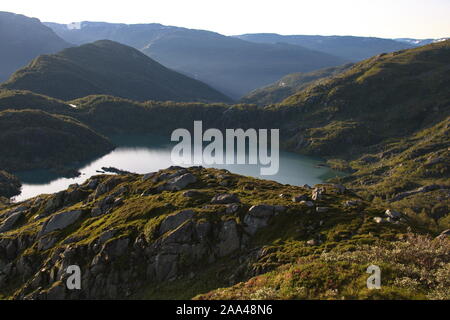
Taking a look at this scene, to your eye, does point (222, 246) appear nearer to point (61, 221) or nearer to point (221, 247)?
point (221, 247)

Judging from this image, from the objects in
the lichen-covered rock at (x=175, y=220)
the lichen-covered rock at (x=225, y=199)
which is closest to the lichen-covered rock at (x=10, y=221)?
the lichen-covered rock at (x=175, y=220)

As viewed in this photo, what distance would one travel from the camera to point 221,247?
174ft

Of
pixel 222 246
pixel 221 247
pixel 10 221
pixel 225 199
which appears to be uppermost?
pixel 225 199

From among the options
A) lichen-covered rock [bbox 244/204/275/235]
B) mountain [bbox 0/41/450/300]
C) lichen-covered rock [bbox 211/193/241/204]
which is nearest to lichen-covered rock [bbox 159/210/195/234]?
mountain [bbox 0/41/450/300]

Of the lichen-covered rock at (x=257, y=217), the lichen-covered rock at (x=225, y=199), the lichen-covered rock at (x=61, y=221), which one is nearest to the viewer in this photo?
the lichen-covered rock at (x=257, y=217)

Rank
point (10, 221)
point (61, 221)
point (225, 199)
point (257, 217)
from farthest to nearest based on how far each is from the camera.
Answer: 1. point (10, 221)
2. point (61, 221)
3. point (225, 199)
4. point (257, 217)

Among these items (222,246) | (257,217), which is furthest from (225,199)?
(222,246)

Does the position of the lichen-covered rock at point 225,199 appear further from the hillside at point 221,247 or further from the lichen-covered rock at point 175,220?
the lichen-covered rock at point 175,220

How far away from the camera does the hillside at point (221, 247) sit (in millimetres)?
33750

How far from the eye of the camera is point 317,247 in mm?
45656

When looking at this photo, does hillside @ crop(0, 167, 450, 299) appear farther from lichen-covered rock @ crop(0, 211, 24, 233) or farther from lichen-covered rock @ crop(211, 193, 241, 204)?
lichen-covered rock @ crop(0, 211, 24, 233)

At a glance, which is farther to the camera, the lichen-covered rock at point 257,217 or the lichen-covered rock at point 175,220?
the lichen-covered rock at point 175,220

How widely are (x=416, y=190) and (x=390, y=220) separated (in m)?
135
